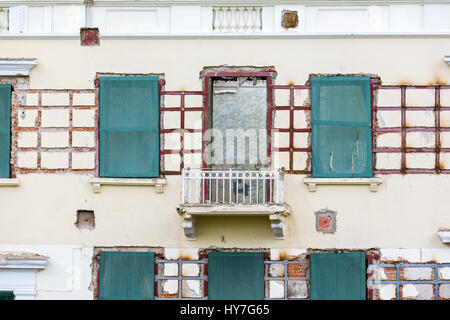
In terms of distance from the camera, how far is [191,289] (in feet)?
43.4

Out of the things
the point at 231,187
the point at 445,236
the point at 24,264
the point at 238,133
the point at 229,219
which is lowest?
the point at 24,264

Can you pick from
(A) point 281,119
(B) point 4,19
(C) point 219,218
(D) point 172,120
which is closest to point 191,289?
(C) point 219,218

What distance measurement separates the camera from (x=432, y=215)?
1309cm

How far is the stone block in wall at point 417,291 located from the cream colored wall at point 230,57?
3.43 metres

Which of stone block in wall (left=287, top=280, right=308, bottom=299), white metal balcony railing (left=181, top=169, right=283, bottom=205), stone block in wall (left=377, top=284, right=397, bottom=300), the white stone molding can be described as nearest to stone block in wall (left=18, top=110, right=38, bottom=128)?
the white stone molding

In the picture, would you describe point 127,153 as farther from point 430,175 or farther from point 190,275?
point 430,175

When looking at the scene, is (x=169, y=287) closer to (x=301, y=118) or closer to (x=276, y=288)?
(x=276, y=288)

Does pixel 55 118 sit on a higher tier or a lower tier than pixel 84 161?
higher

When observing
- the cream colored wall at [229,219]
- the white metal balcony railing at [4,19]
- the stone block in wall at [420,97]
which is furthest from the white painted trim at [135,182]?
the stone block in wall at [420,97]

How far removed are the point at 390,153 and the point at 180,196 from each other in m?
3.60

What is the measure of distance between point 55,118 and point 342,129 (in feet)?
16.1

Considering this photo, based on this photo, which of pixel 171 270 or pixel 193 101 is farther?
pixel 193 101

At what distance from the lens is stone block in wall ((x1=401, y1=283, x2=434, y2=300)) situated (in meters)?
13.1

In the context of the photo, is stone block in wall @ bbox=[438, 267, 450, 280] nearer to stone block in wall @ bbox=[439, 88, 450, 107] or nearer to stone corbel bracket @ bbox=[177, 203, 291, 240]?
stone block in wall @ bbox=[439, 88, 450, 107]
